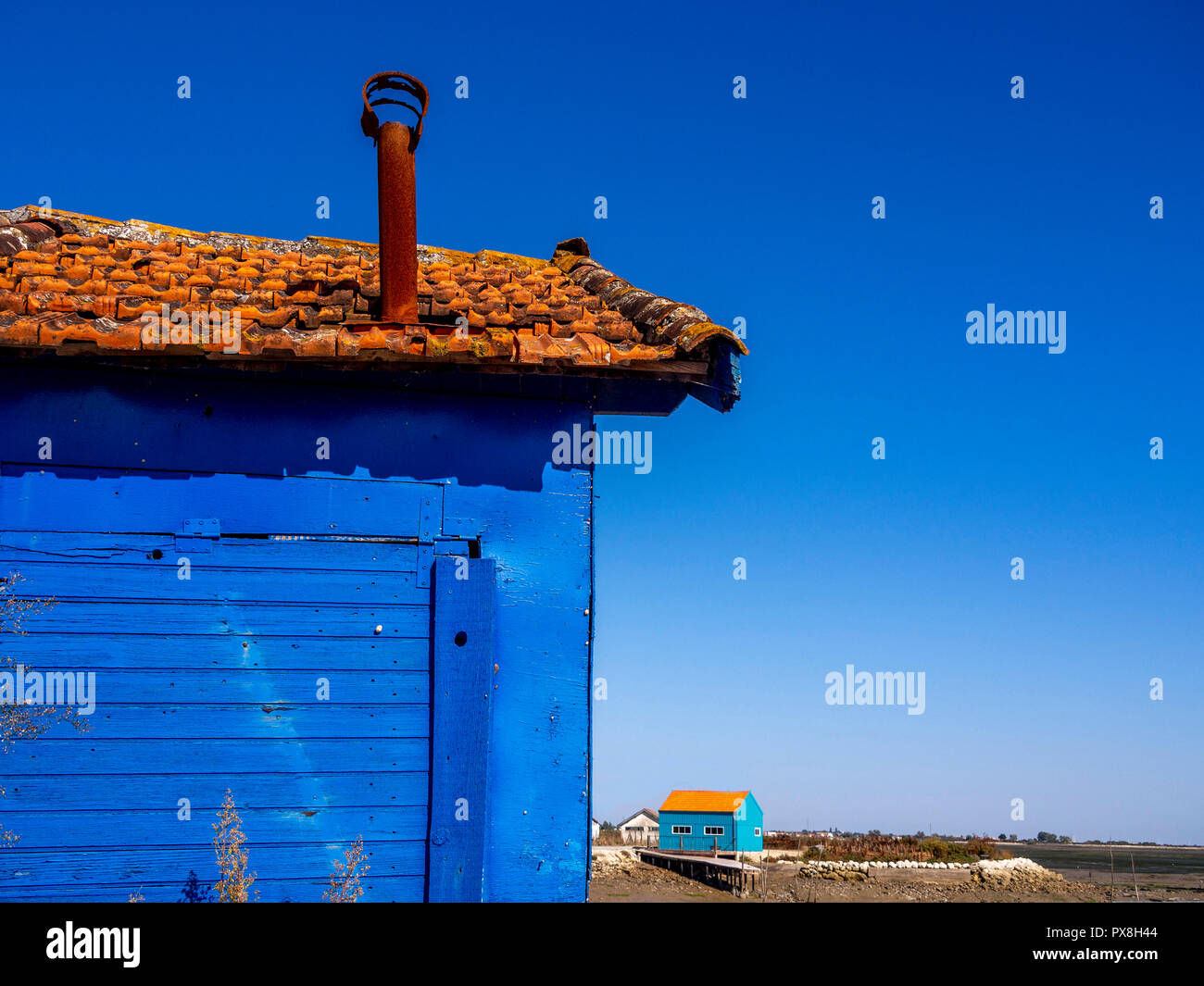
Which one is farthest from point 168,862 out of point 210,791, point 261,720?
point 261,720

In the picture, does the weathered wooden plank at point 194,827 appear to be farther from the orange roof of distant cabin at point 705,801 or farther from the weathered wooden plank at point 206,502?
the orange roof of distant cabin at point 705,801

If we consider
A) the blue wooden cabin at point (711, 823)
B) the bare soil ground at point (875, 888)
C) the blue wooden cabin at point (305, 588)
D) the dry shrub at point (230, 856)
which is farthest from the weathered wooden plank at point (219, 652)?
the blue wooden cabin at point (711, 823)

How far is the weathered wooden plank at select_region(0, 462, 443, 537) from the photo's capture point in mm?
5629

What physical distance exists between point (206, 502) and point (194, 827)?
5.68 feet

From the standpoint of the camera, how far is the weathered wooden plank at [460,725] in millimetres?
5625

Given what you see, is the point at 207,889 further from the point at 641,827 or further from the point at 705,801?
the point at 641,827

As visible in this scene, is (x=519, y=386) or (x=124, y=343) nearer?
(x=124, y=343)

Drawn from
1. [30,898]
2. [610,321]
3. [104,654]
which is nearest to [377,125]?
[610,321]

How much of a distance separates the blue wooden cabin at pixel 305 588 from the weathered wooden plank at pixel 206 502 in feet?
0.04

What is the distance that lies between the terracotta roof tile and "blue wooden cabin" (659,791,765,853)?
36615 mm

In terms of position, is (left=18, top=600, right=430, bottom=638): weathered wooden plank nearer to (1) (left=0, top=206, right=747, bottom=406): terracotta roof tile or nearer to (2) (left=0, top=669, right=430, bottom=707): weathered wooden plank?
(2) (left=0, top=669, right=430, bottom=707): weathered wooden plank
